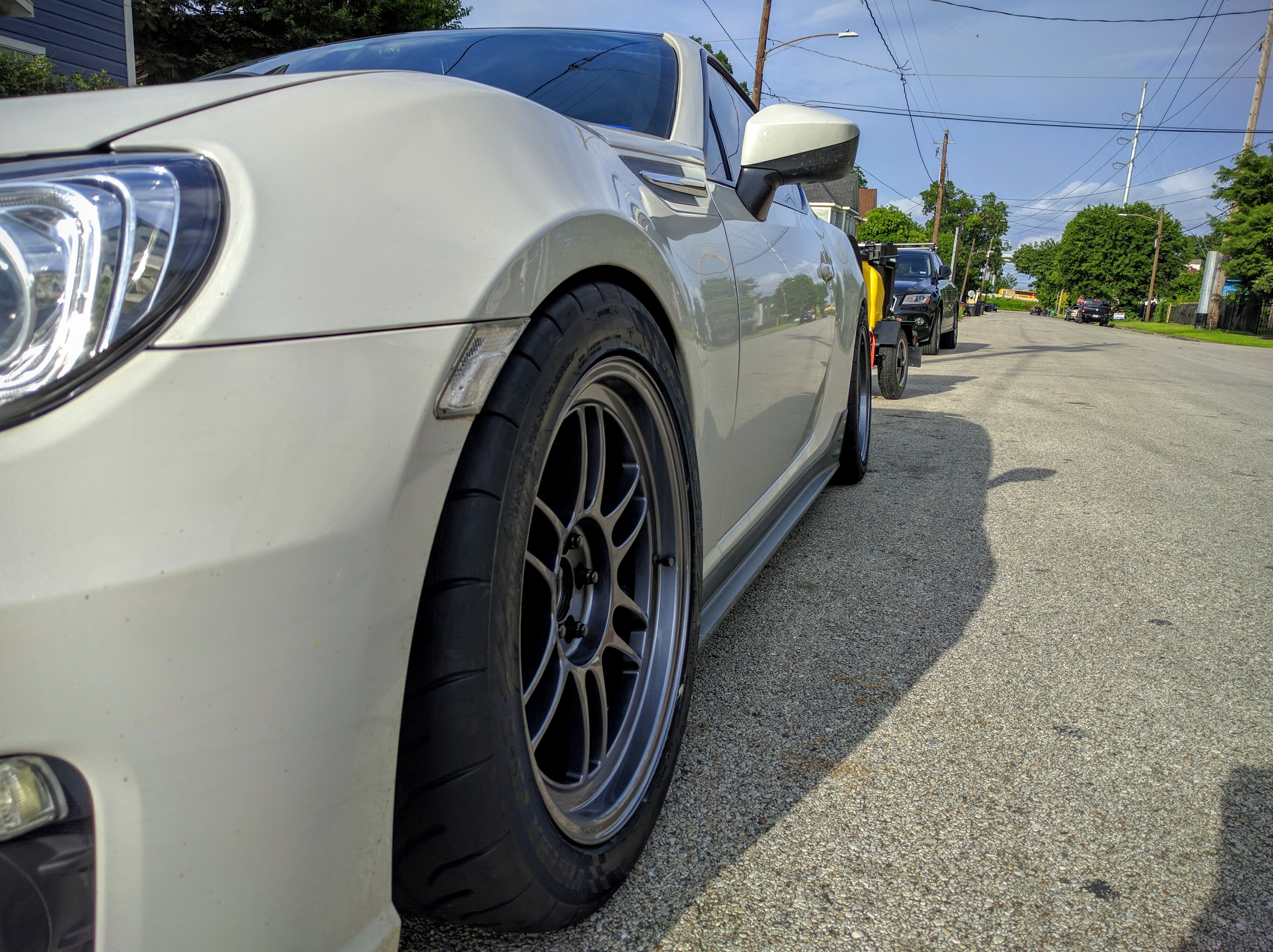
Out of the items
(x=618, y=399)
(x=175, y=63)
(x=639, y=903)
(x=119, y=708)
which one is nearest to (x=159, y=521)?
(x=119, y=708)

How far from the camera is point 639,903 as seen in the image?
1409 mm

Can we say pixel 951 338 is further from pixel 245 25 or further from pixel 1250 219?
pixel 1250 219

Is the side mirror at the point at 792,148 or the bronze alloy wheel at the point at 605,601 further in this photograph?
the side mirror at the point at 792,148

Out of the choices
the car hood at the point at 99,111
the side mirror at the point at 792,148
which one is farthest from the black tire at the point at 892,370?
the car hood at the point at 99,111

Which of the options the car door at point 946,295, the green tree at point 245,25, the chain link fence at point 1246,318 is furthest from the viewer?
the chain link fence at point 1246,318

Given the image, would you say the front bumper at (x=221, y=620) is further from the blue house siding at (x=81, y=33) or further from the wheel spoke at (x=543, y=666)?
the blue house siding at (x=81, y=33)

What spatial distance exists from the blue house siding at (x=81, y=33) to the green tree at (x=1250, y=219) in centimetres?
3400

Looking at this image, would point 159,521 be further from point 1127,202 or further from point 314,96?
point 1127,202

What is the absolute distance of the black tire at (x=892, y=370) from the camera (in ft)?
25.4

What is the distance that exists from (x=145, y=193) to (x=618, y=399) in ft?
2.53

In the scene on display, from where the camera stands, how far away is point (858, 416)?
4266mm

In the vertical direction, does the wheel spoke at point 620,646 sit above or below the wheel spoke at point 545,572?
below

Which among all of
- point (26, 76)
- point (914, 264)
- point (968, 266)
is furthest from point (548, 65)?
point (968, 266)

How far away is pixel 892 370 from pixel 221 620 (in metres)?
7.58
